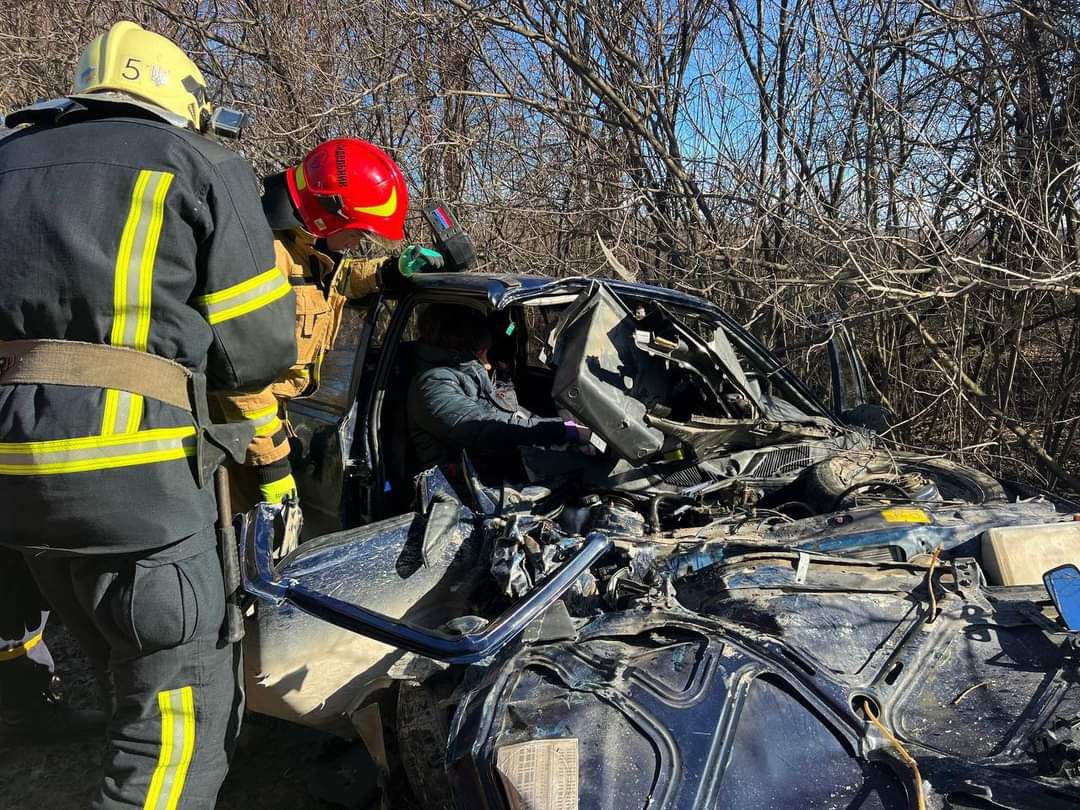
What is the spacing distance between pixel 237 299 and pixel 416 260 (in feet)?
5.03

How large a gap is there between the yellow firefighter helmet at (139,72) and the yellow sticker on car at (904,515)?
95.3 inches

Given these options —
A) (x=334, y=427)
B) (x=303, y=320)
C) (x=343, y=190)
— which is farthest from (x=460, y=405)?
(x=343, y=190)

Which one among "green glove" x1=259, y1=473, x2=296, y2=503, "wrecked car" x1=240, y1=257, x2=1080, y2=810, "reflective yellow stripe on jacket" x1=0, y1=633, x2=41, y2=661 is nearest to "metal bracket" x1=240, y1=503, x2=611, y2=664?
"wrecked car" x1=240, y1=257, x2=1080, y2=810

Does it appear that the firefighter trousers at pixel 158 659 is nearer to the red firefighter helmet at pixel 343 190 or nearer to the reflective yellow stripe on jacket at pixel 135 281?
the reflective yellow stripe on jacket at pixel 135 281

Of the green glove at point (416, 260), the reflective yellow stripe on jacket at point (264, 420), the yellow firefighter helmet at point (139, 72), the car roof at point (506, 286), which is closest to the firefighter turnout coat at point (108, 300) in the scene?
the yellow firefighter helmet at point (139, 72)

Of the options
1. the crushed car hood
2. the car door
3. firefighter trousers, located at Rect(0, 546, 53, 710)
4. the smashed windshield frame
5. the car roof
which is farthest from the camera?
the smashed windshield frame

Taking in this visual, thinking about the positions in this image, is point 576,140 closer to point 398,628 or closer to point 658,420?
point 658,420

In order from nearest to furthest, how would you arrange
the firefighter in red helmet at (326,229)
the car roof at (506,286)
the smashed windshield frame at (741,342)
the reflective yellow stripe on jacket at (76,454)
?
the reflective yellow stripe on jacket at (76,454), the car roof at (506,286), the firefighter in red helmet at (326,229), the smashed windshield frame at (741,342)

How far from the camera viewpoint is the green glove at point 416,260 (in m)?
3.36

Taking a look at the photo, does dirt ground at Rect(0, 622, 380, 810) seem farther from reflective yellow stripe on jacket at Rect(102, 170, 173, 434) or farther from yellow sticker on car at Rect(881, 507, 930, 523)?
yellow sticker on car at Rect(881, 507, 930, 523)

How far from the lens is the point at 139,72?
6.54ft

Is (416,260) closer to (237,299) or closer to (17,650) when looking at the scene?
(237,299)

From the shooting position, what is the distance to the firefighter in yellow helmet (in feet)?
5.75

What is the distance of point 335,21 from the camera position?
7.92 m
